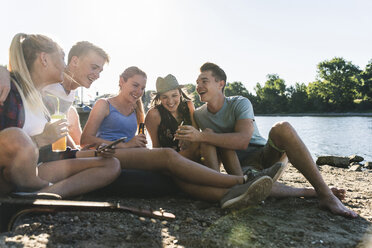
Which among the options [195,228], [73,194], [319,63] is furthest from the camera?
[319,63]

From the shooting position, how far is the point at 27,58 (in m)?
2.51

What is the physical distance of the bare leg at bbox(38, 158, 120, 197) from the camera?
8.24 ft

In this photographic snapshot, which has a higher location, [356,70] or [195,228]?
[356,70]

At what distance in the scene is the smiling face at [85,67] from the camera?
3.57 m

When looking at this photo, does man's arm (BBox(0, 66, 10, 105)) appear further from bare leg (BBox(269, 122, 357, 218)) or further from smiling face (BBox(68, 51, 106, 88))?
bare leg (BBox(269, 122, 357, 218))

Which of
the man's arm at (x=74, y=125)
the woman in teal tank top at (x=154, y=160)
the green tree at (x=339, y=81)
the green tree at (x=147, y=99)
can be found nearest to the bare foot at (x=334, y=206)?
the woman in teal tank top at (x=154, y=160)

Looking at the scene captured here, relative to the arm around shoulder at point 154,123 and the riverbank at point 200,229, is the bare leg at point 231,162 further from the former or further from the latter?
the arm around shoulder at point 154,123

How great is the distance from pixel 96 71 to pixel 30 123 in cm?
136

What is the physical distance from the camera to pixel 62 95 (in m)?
3.44

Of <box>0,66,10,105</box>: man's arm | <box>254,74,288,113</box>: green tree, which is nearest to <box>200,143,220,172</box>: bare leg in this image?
<box>0,66,10,105</box>: man's arm

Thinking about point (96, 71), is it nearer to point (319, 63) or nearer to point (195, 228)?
point (195, 228)

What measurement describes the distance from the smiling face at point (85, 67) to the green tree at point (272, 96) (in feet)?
224

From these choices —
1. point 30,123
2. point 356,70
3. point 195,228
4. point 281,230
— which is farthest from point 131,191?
point 356,70

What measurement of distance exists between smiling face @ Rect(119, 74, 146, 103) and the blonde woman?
3.65 ft
